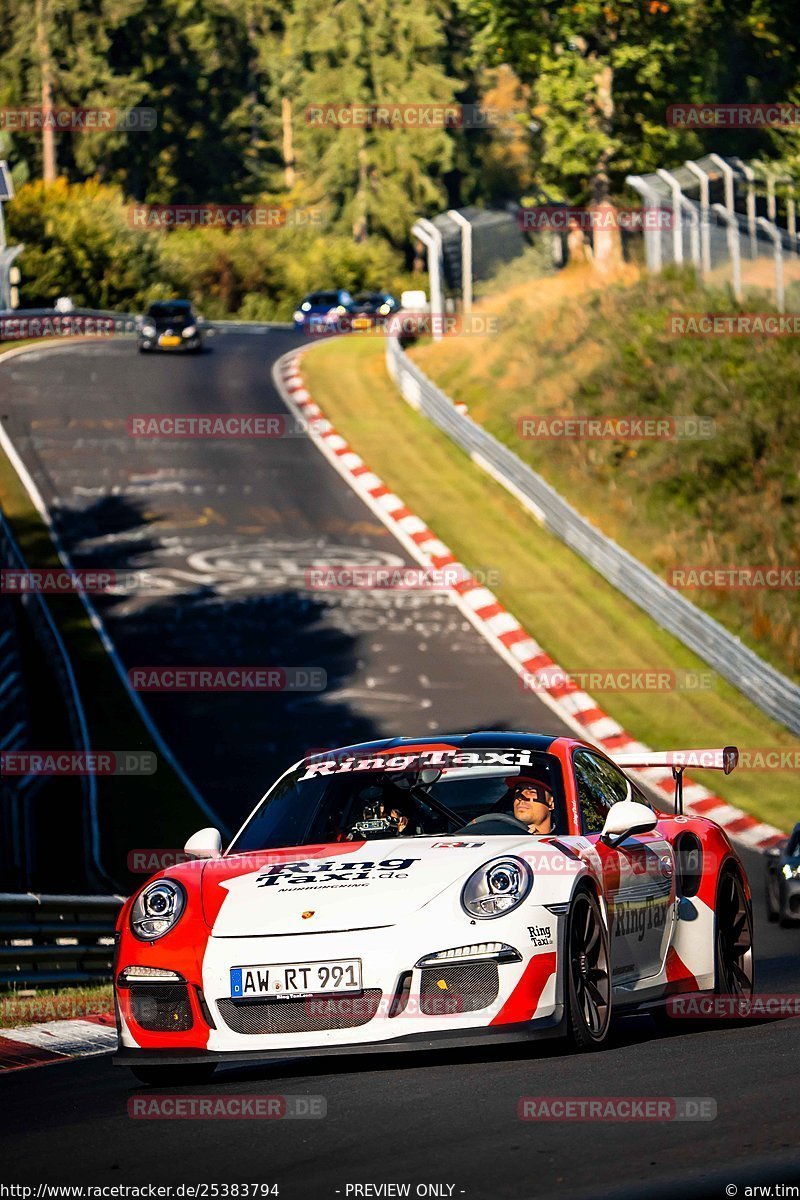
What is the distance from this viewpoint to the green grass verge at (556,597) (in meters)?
22.3

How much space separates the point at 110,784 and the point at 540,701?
5448 mm

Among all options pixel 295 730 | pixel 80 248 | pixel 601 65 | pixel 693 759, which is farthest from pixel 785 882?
pixel 80 248

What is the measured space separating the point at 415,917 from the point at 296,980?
0.48m

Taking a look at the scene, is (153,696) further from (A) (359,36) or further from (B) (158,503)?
(A) (359,36)

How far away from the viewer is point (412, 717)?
72.7ft

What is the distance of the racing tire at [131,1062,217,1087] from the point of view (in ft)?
23.5

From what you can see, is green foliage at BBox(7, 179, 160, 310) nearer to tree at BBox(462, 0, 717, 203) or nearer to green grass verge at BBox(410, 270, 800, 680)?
tree at BBox(462, 0, 717, 203)

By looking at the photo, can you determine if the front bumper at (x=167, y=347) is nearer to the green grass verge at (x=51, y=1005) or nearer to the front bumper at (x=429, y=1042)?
the green grass verge at (x=51, y=1005)

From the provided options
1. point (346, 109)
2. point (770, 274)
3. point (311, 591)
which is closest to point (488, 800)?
point (311, 591)

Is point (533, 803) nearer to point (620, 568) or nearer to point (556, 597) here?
point (556, 597)

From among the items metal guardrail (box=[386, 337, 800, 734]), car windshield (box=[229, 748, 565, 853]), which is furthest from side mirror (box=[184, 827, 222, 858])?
metal guardrail (box=[386, 337, 800, 734])

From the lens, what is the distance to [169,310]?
1860 inches

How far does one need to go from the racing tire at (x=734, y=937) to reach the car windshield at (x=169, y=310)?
39456 millimetres

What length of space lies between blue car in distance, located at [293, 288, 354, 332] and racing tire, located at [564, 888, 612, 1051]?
5522 centimetres
